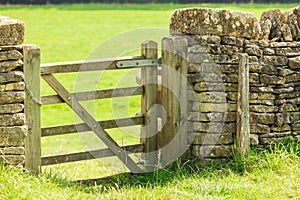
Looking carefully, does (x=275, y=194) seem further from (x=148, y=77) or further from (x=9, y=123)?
(x=9, y=123)

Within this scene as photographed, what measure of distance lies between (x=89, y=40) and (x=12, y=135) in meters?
14.0

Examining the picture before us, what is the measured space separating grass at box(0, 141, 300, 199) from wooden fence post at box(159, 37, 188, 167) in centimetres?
21

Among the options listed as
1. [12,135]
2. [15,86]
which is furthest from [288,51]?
[12,135]

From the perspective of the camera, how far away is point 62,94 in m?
6.99

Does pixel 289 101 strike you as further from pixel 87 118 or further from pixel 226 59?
pixel 87 118

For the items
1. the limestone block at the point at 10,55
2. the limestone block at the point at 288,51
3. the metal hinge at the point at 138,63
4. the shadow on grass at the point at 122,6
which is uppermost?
the limestone block at the point at 10,55

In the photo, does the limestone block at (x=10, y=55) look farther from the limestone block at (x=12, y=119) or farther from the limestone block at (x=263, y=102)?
the limestone block at (x=263, y=102)

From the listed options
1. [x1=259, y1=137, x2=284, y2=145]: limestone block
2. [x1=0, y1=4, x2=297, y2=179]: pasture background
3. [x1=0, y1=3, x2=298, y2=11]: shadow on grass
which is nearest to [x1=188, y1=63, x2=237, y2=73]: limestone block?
[x1=259, y1=137, x2=284, y2=145]: limestone block

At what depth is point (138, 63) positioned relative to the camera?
7344mm

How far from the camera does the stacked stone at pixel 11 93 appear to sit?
21.4 ft

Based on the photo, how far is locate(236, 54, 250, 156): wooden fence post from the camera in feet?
24.2

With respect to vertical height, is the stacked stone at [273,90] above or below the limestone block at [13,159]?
above

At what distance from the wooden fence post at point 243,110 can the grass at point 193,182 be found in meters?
0.13

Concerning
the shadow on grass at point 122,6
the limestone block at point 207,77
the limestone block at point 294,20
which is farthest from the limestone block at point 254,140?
the shadow on grass at point 122,6
